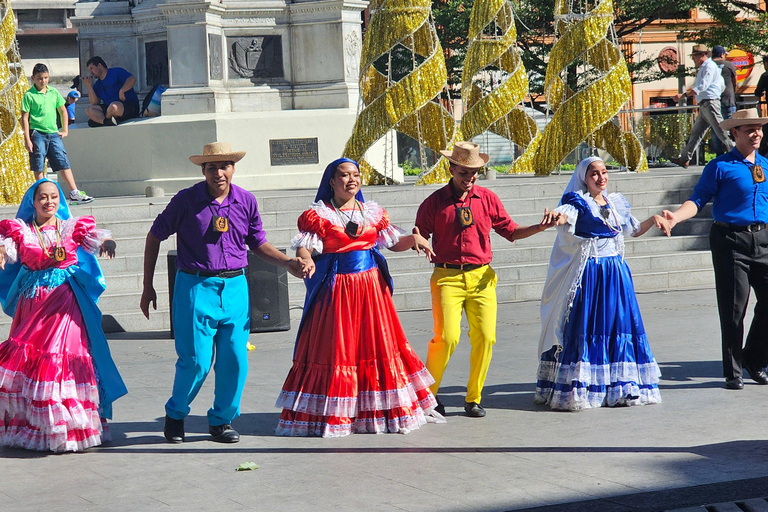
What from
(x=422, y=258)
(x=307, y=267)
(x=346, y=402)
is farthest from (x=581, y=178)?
(x=422, y=258)

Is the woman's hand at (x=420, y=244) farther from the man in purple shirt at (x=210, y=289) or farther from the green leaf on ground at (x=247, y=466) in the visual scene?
the green leaf on ground at (x=247, y=466)

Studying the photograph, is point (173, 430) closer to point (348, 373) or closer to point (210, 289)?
point (210, 289)

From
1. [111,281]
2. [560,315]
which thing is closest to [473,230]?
[560,315]

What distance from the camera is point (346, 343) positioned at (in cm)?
683

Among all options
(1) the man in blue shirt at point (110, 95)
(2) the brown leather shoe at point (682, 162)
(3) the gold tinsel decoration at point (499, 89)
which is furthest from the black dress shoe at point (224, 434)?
(2) the brown leather shoe at point (682, 162)

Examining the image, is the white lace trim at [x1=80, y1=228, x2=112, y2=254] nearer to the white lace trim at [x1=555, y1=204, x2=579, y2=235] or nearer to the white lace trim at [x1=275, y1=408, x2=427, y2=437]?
the white lace trim at [x1=275, y1=408, x2=427, y2=437]

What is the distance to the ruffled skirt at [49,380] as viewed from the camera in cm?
648

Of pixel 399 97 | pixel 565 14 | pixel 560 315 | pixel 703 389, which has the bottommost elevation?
pixel 703 389

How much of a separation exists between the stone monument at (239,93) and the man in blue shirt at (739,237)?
8.81 metres

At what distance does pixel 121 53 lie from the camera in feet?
56.6

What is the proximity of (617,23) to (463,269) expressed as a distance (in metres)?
32.0

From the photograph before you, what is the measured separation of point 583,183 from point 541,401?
1.54 meters

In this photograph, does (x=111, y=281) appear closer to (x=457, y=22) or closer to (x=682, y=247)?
(x=682, y=247)

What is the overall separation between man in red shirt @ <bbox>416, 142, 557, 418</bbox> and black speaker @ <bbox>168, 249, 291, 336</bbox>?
357 cm
